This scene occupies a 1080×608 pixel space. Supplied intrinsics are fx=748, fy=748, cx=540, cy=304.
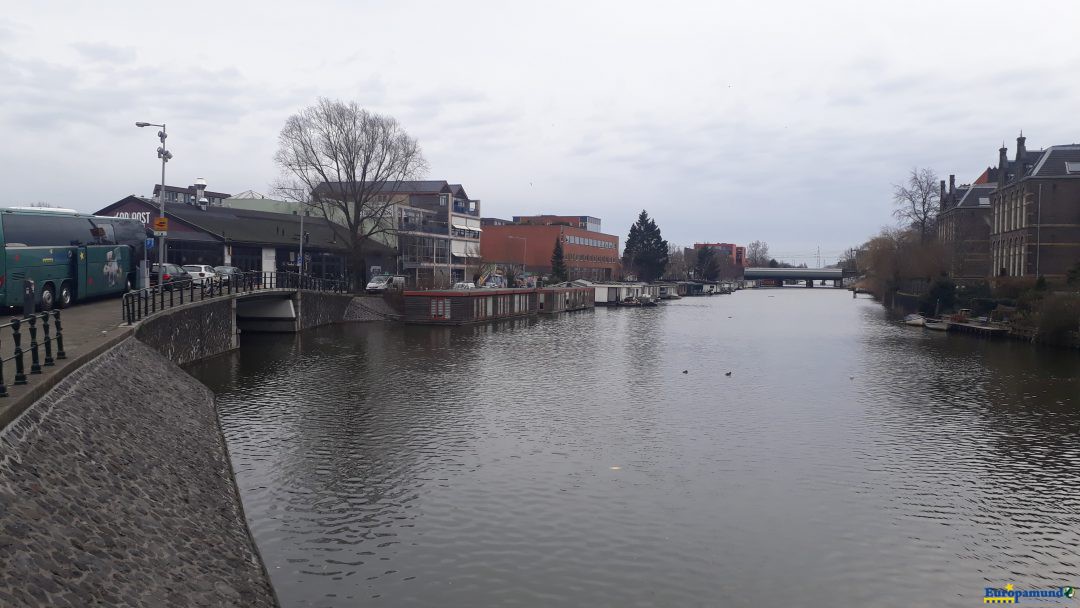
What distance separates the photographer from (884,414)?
3112 centimetres

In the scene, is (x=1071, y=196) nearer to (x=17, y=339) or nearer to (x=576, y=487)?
(x=576, y=487)

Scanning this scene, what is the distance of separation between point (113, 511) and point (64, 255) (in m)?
21.6

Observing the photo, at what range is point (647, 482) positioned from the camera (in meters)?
21.0

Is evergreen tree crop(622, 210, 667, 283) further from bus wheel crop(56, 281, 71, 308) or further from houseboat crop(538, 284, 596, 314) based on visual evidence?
bus wheel crop(56, 281, 71, 308)

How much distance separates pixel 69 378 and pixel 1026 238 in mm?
84782

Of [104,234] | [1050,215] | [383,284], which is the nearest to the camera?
[104,234]

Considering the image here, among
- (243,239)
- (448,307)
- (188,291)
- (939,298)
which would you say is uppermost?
(243,239)

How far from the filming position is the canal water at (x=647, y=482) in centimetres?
1492

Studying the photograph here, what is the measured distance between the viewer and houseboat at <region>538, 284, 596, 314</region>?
95188 mm

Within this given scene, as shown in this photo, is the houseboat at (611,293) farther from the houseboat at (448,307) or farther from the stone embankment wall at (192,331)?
the stone embankment wall at (192,331)

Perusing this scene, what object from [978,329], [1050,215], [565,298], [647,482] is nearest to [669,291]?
[565,298]

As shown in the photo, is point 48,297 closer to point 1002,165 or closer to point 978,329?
point 978,329

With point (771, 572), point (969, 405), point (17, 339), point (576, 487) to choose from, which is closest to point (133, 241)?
point (17, 339)

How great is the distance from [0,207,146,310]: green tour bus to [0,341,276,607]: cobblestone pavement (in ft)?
30.6
